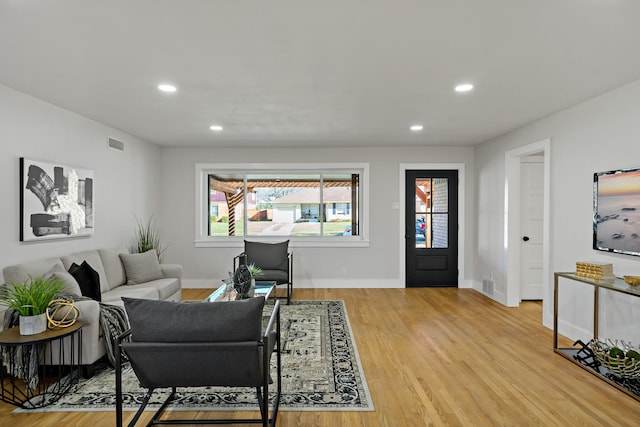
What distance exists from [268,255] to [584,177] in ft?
13.4

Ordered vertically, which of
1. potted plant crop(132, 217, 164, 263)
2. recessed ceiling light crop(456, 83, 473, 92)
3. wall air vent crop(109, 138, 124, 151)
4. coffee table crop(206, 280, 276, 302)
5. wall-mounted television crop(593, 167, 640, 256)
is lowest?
coffee table crop(206, 280, 276, 302)

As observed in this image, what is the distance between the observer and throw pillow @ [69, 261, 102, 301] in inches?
137

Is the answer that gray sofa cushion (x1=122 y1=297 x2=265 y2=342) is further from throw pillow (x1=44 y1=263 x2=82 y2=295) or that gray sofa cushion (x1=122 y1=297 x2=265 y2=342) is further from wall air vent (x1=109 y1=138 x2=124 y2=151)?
wall air vent (x1=109 y1=138 x2=124 y2=151)

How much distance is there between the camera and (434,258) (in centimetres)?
655

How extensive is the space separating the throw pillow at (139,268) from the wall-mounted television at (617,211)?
4.98 metres

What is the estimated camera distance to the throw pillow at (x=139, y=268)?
4641 millimetres

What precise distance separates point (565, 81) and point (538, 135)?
1517 millimetres

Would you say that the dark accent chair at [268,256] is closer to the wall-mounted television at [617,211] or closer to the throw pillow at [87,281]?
the throw pillow at [87,281]

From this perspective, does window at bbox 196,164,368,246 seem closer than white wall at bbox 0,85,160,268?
No

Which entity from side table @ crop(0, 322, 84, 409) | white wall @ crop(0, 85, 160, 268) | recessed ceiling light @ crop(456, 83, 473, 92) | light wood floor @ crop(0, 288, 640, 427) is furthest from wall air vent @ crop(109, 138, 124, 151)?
recessed ceiling light @ crop(456, 83, 473, 92)

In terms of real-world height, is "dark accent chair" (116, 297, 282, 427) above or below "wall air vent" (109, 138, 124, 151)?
below

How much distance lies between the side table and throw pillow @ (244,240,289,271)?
2891mm

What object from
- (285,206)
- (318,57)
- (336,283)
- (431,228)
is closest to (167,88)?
(318,57)

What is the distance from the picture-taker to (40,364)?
290 cm
